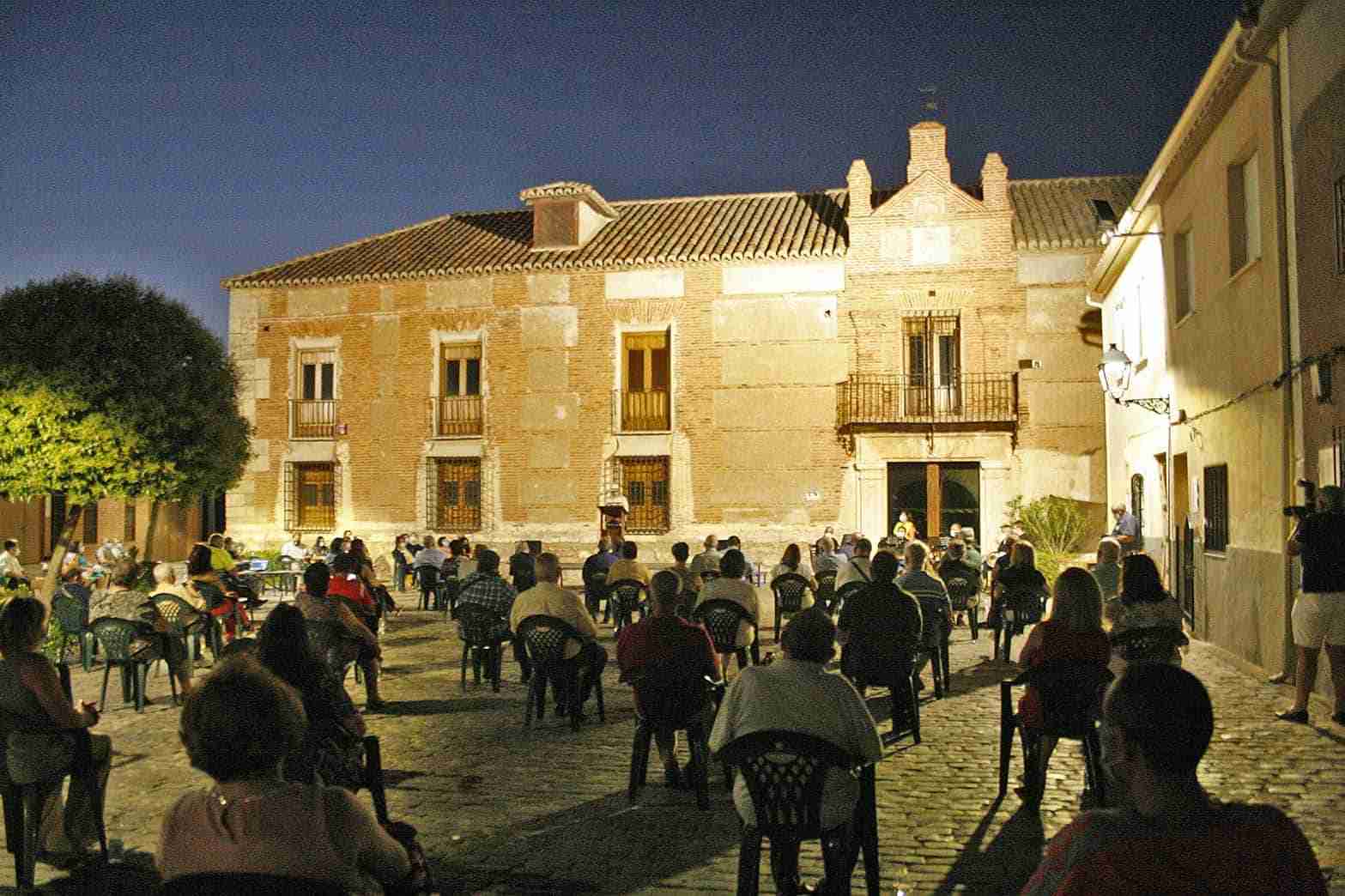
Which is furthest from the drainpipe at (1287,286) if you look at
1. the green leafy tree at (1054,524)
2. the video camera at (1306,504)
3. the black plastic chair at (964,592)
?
the green leafy tree at (1054,524)

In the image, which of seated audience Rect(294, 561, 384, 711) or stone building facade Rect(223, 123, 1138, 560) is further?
stone building facade Rect(223, 123, 1138, 560)

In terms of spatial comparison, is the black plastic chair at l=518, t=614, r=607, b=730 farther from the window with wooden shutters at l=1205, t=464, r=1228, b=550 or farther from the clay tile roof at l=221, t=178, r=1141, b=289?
the clay tile roof at l=221, t=178, r=1141, b=289

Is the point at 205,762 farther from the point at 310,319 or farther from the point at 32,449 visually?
the point at 310,319

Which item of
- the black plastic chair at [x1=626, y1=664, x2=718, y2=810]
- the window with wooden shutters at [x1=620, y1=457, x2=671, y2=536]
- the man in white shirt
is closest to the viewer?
the black plastic chair at [x1=626, y1=664, x2=718, y2=810]

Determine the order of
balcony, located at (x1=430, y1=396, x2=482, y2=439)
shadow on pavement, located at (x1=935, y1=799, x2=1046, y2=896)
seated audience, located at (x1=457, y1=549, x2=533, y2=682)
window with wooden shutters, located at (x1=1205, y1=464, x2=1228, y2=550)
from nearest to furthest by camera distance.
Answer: shadow on pavement, located at (x1=935, y1=799, x2=1046, y2=896) → seated audience, located at (x1=457, y1=549, x2=533, y2=682) → window with wooden shutters, located at (x1=1205, y1=464, x2=1228, y2=550) → balcony, located at (x1=430, y1=396, x2=482, y2=439)

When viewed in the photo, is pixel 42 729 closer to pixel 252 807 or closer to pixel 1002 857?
pixel 252 807

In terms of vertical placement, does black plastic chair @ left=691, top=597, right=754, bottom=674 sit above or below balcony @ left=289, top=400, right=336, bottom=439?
below

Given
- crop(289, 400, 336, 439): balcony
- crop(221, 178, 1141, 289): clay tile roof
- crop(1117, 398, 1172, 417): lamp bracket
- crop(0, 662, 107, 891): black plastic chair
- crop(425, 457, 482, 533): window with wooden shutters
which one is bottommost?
crop(0, 662, 107, 891): black plastic chair

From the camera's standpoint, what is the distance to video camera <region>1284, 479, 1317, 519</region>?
8.01 meters

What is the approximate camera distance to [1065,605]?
5930mm

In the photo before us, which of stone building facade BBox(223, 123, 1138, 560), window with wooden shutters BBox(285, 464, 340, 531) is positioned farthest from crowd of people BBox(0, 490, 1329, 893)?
window with wooden shutters BBox(285, 464, 340, 531)

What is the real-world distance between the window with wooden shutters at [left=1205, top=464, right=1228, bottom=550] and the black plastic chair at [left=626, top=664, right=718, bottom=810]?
733 cm

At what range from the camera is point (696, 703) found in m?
6.24

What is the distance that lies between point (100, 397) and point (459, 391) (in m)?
12.4
